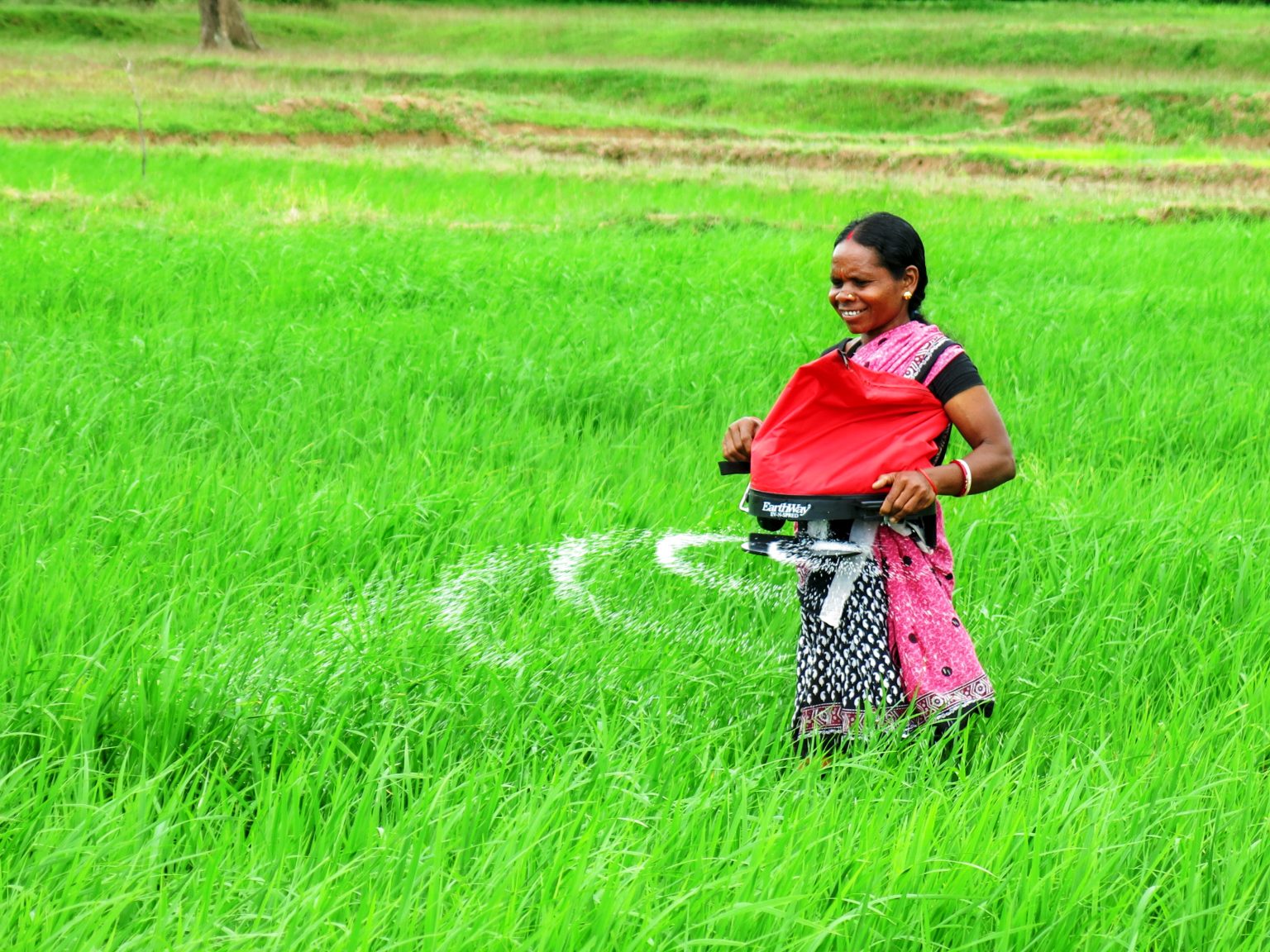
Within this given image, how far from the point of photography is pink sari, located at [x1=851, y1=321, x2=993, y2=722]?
2.28 metres

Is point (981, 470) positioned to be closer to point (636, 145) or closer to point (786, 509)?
point (786, 509)

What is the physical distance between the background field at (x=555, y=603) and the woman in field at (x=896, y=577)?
4.1 inches

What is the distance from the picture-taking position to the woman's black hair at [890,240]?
2.27 metres

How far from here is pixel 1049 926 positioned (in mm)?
1658

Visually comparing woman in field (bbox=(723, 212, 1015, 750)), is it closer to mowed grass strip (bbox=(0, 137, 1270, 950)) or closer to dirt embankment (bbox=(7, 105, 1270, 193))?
mowed grass strip (bbox=(0, 137, 1270, 950))

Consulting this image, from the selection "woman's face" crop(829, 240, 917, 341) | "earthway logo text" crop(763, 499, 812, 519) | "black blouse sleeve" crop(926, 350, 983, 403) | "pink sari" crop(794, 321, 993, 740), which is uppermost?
"woman's face" crop(829, 240, 917, 341)

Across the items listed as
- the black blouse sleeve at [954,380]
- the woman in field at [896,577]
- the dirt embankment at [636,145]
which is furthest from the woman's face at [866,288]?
the dirt embankment at [636,145]

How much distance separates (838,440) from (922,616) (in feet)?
1.21

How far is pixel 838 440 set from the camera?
7.33 ft

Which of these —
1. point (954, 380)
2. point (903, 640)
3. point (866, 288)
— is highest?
point (866, 288)

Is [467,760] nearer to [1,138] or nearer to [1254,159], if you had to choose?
[1,138]

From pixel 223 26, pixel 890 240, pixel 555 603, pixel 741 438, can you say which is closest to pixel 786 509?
pixel 741 438

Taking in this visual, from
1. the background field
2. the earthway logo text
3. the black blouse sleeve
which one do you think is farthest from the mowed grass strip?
the black blouse sleeve

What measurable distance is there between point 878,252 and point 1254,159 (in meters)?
18.6
